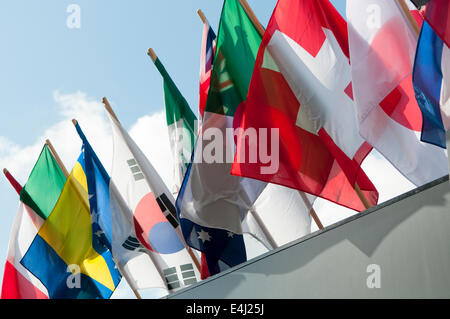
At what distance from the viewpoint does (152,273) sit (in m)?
15.3

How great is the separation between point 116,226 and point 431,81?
9.21 m

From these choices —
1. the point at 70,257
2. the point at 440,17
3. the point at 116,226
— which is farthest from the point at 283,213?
the point at 70,257

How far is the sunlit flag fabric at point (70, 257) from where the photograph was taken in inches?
618

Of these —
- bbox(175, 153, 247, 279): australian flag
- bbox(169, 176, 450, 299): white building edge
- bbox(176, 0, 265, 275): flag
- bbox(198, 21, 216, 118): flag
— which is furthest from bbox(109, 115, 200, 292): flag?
bbox(169, 176, 450, 299): white building edge

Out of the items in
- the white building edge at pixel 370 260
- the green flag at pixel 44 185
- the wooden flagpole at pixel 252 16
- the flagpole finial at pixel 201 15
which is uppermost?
the flagpole finial at pixel 201 15

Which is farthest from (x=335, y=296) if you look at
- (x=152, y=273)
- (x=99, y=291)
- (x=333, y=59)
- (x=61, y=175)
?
(x=61, y=175)

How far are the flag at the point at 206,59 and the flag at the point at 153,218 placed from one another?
2871mm

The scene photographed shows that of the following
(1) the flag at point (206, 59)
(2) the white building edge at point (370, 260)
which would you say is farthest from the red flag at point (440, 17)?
(1) the flag at point (206, 59)

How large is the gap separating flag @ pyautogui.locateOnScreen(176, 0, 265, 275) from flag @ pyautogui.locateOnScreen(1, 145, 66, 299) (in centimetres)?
709

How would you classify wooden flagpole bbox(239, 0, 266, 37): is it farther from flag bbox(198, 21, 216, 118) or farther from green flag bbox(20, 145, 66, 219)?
green flag bbox(20, 145, 66, 219)

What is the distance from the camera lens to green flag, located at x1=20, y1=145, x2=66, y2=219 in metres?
17.0

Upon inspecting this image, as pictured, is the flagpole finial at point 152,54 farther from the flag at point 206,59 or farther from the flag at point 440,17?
the flag at point 440,17
